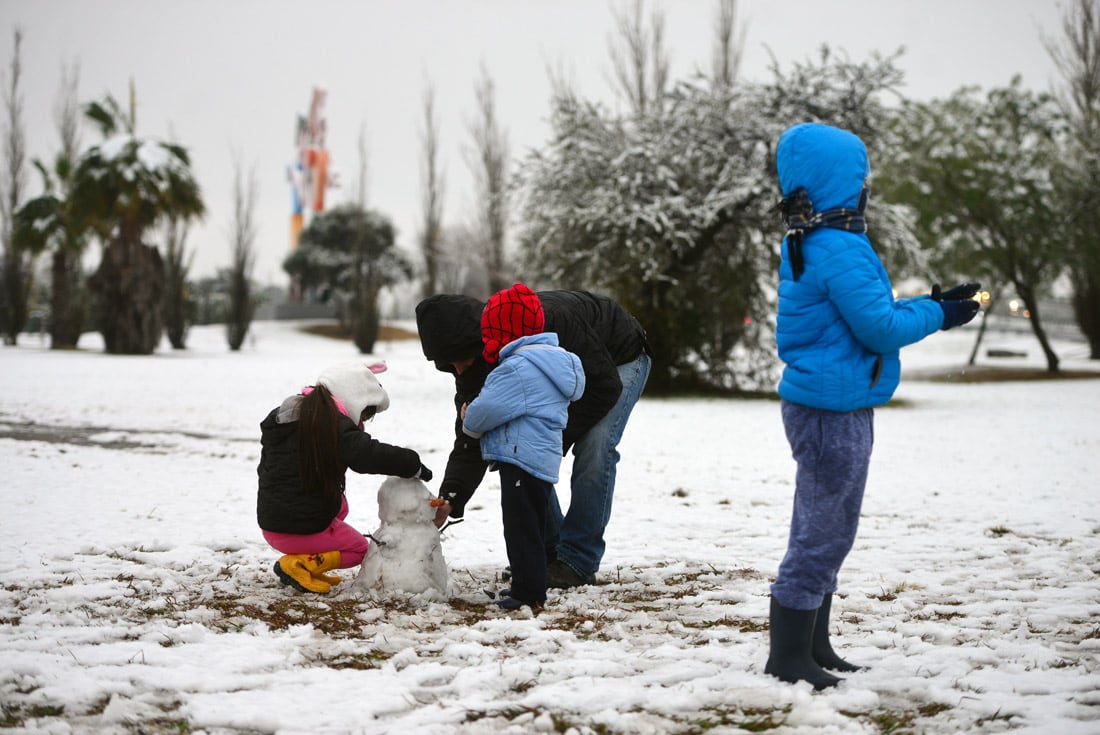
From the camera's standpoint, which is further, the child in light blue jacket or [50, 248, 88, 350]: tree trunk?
[50, 248, 88, 350]: tree trunk

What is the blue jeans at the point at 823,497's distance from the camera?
300cm

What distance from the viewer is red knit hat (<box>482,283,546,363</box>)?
3998 millimetres

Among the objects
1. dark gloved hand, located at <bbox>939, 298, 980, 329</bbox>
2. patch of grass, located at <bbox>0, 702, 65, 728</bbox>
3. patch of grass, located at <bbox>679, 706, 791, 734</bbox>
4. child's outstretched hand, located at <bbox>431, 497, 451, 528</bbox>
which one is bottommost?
patch of grass, located at <bbox>0, 702, 65, 728</bbox>

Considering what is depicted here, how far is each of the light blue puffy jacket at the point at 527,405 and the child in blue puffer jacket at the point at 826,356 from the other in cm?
109

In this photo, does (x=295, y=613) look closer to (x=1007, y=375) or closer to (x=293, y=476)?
(x=293, y=476)

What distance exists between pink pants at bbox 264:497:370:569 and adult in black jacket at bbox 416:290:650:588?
0.48 metres

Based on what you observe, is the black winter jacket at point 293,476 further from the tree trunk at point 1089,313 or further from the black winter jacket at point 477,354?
the tree trunk at point 1089,313

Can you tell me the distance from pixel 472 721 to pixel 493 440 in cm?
145

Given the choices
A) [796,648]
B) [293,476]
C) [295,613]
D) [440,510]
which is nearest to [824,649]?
[796,648]

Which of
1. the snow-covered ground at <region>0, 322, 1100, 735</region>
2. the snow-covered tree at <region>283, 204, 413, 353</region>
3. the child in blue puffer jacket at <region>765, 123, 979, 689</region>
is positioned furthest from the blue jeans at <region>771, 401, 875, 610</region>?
the snow-covered tree at <region>283, 204, 413, 353</region>

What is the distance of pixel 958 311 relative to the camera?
2.99 meters

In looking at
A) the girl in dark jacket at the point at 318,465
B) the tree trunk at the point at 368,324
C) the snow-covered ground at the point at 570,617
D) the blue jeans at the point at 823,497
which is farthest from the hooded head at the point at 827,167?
the tree trunk at the point at 368,324

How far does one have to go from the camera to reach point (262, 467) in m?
4.26

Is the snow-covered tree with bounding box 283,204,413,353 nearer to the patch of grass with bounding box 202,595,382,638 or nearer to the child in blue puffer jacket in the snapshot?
the patch of grass with bounding box 202,595,382,638
